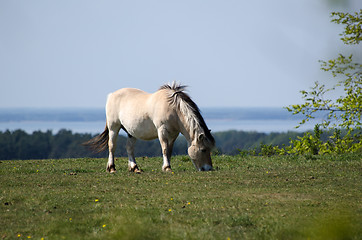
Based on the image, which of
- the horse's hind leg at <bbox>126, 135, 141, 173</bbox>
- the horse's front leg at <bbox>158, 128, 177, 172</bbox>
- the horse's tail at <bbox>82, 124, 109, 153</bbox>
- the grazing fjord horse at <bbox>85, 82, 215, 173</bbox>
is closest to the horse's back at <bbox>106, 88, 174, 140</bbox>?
the grazing fjord horse at <bbox>85, 82, 215, 173</bbox>

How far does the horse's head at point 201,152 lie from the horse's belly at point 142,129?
1559 mm

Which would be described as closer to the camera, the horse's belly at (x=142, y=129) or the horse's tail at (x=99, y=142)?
the horse's belly at (x=142, y=129)

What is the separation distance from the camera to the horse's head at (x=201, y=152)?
14844mm

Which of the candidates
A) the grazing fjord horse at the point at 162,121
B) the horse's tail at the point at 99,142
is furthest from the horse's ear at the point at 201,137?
the horse's tail at the point at 99,142

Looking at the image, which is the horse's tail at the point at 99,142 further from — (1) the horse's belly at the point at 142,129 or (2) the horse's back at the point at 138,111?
(1) the horse's belly at the point at 142,129

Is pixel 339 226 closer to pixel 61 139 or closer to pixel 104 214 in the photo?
pixel 104 214

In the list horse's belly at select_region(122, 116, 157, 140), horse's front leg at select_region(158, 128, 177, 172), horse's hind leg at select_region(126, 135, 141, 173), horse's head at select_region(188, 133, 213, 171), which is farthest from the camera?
horse's hind leg at select_region(126, 135, 141, 173)

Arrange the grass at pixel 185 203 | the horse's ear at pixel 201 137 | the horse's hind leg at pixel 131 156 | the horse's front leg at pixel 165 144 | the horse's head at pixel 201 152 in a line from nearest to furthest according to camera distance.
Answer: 1. the grass at pixel 185 203
2. the horse's ear at pixel 201 137
3. the horse's head at pixel 201 152
4. the horse's front leg at pixel 165 144
5. the horse's hind leg at pixel 131 156

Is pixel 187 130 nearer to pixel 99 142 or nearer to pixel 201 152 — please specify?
pixel 201 152

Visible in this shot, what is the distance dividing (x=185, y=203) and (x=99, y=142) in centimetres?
849

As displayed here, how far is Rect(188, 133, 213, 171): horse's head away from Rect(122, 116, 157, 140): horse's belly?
1.56 meters

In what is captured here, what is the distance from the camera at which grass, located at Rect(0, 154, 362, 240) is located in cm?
781

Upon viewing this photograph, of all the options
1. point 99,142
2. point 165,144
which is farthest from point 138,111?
point 99,142

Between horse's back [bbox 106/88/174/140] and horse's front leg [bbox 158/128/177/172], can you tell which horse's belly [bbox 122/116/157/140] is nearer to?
horse's back [bbox 106/88/174/140]
